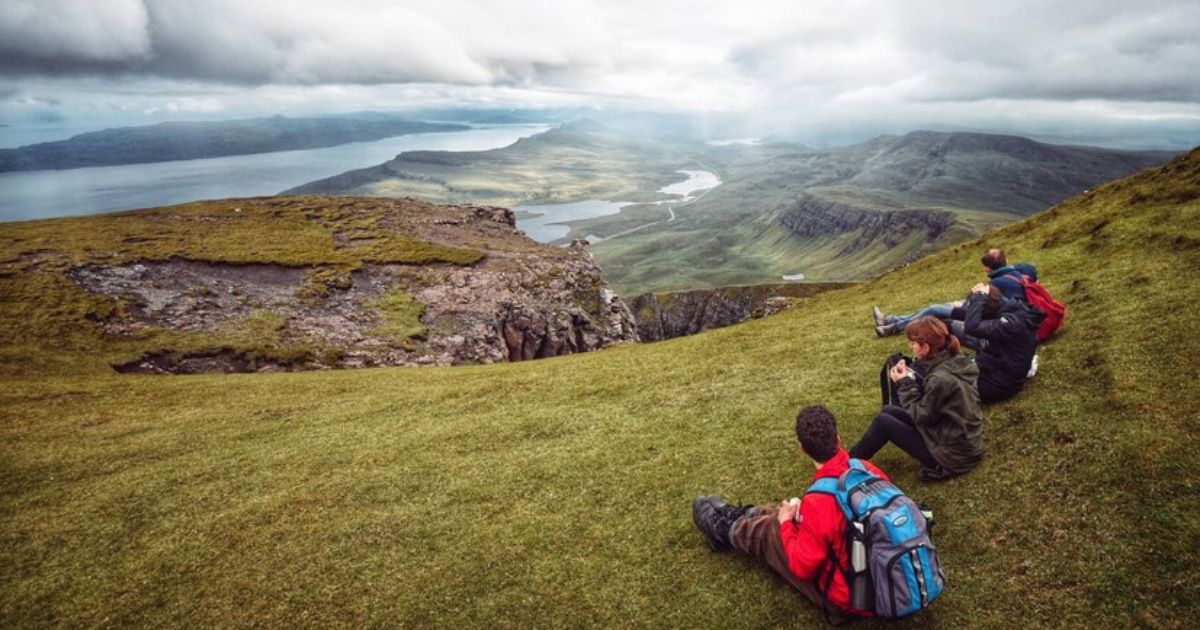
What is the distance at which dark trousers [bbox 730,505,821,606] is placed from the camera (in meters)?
10.5

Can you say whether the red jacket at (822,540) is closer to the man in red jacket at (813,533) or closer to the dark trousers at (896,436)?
the man in red jacket at (813,533)

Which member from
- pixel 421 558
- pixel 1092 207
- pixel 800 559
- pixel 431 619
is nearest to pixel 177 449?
pixel 421 558

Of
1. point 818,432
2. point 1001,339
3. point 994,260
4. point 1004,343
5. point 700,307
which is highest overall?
point 994,260

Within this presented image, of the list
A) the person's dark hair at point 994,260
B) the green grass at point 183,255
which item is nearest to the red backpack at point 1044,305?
→ the person's dark hair at point 994,260

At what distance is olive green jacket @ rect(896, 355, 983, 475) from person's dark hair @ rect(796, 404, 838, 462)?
332 centimetres

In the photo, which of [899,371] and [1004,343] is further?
[1004,343]

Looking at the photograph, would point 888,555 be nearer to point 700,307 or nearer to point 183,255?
point 183,255

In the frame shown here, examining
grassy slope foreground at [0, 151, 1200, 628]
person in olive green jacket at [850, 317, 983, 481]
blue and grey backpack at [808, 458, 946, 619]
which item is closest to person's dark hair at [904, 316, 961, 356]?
person in olive green jacket at [850, 317, 983, 481]

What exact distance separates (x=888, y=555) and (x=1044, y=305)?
1355 centimetres

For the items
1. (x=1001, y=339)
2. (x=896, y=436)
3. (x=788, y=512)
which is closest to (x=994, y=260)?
(x=1001, y=339)

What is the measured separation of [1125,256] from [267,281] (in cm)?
7811

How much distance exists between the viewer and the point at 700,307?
608 feet

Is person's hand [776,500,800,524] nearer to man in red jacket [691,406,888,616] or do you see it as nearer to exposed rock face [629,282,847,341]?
man in red jacket [691,406,888,616]

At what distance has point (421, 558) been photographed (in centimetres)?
1388
